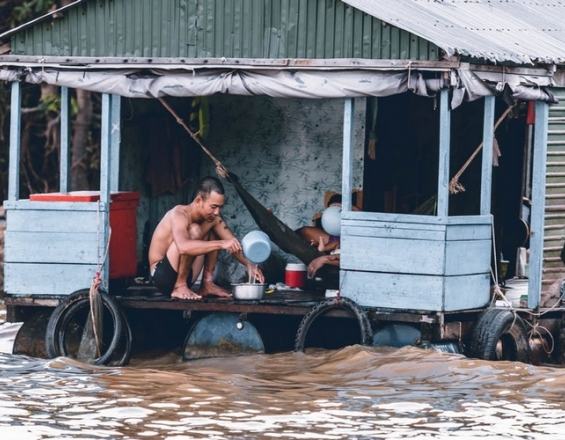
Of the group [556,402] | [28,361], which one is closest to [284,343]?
[28,361]

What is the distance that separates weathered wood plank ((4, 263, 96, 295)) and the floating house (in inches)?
0.6

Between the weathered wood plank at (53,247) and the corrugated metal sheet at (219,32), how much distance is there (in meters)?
1.79

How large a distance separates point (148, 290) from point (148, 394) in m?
2.82

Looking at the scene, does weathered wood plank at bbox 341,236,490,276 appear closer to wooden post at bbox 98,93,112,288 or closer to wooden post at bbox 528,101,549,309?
wooden post at bbox 528,101,549,309

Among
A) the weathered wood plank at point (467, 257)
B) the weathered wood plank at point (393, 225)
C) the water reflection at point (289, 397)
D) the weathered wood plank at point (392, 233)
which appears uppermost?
the weathered wood plank at point (393, 225)

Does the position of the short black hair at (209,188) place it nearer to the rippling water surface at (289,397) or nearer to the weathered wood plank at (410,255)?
the weathered wood plank at (410,255)

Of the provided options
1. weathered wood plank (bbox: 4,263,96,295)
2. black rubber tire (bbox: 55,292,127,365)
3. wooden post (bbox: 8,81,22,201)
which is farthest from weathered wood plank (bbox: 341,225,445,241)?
wooden post (bbox: 8,81,22,201)

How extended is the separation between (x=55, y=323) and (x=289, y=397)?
2.82m

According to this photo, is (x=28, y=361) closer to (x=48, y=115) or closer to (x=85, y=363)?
(x=85, y=363)

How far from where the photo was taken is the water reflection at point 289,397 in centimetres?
1168

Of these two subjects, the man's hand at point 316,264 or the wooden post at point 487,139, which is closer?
the wooden post at point 487,139

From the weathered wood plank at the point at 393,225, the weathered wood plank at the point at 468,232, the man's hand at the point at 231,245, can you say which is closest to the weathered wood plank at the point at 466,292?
the weathered wood plank at the point at 468,232

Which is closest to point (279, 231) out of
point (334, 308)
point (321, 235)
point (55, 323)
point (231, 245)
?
point (321, 235)

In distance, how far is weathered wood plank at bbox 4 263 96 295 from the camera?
15.0 meters
